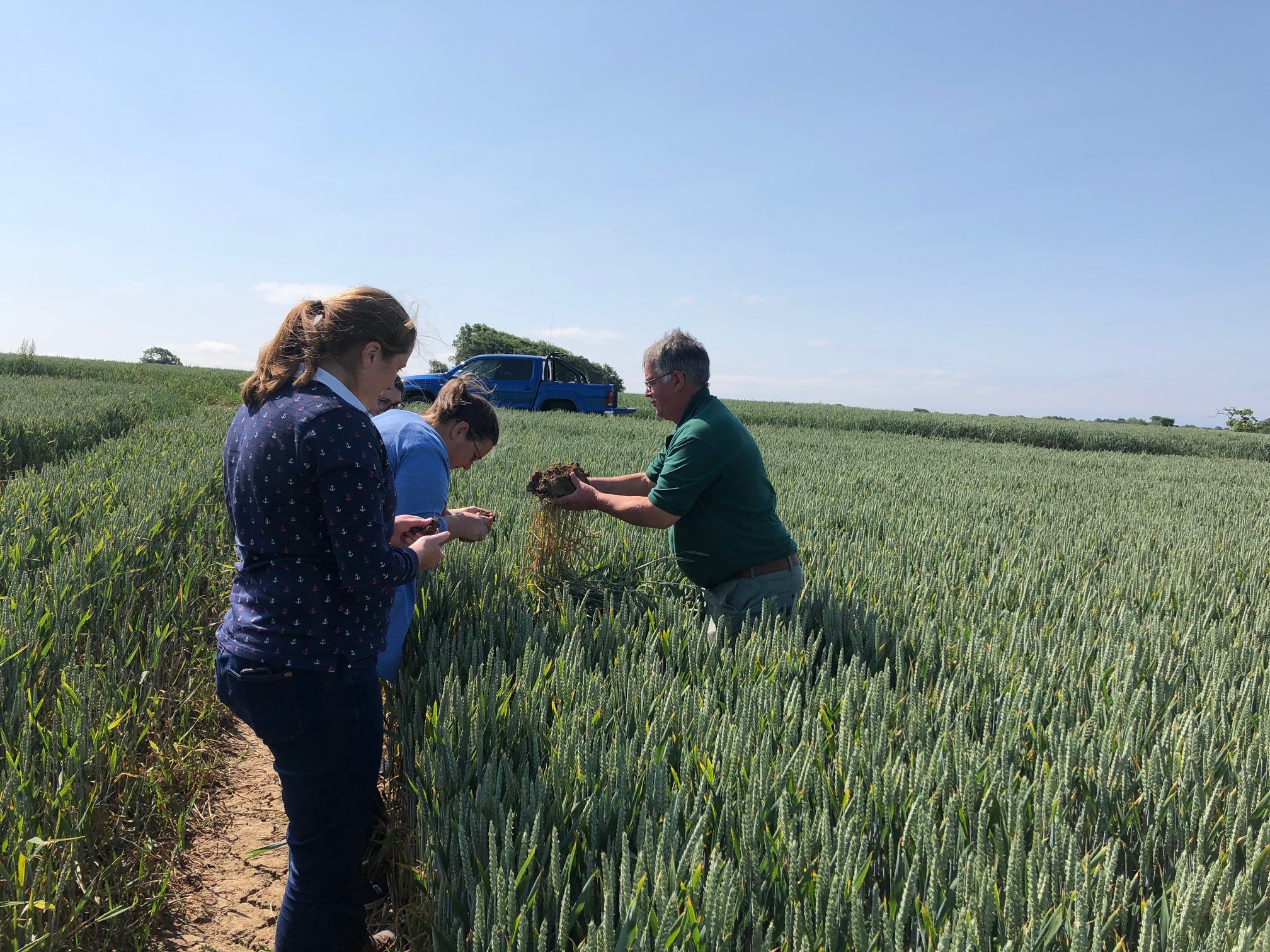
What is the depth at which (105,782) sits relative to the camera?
2.40 metres

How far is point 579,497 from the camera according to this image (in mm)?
3234

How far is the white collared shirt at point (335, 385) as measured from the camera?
1602 millimetres

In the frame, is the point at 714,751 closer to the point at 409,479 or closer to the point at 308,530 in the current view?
the point at 308,530

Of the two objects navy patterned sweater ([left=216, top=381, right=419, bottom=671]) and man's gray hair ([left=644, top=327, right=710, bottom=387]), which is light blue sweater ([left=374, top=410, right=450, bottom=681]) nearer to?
navy patterned sweater ([left=216, top=381, right=419, bottom=671])

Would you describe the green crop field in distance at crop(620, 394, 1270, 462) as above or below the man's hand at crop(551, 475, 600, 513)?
above

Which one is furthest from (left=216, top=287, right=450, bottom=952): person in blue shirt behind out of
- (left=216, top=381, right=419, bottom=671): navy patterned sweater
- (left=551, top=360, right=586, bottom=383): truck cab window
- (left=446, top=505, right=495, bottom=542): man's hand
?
(left=551, top=360, right=586, bottom=383): truck cab window

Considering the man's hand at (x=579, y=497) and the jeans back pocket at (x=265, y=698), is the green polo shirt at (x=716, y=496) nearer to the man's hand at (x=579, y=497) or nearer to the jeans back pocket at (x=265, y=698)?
the man's hand at (x=579, y=497)

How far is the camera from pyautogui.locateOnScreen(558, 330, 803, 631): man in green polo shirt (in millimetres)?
3250

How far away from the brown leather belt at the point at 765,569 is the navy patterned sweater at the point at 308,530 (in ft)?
6.99

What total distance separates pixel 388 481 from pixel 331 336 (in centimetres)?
35

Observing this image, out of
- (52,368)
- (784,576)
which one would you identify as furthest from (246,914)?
(52,368)

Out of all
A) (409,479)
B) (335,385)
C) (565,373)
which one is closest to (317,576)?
(335,385)

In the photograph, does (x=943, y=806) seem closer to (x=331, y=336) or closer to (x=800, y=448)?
(x=331, y=336)

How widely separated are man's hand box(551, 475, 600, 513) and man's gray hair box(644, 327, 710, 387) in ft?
2.14
